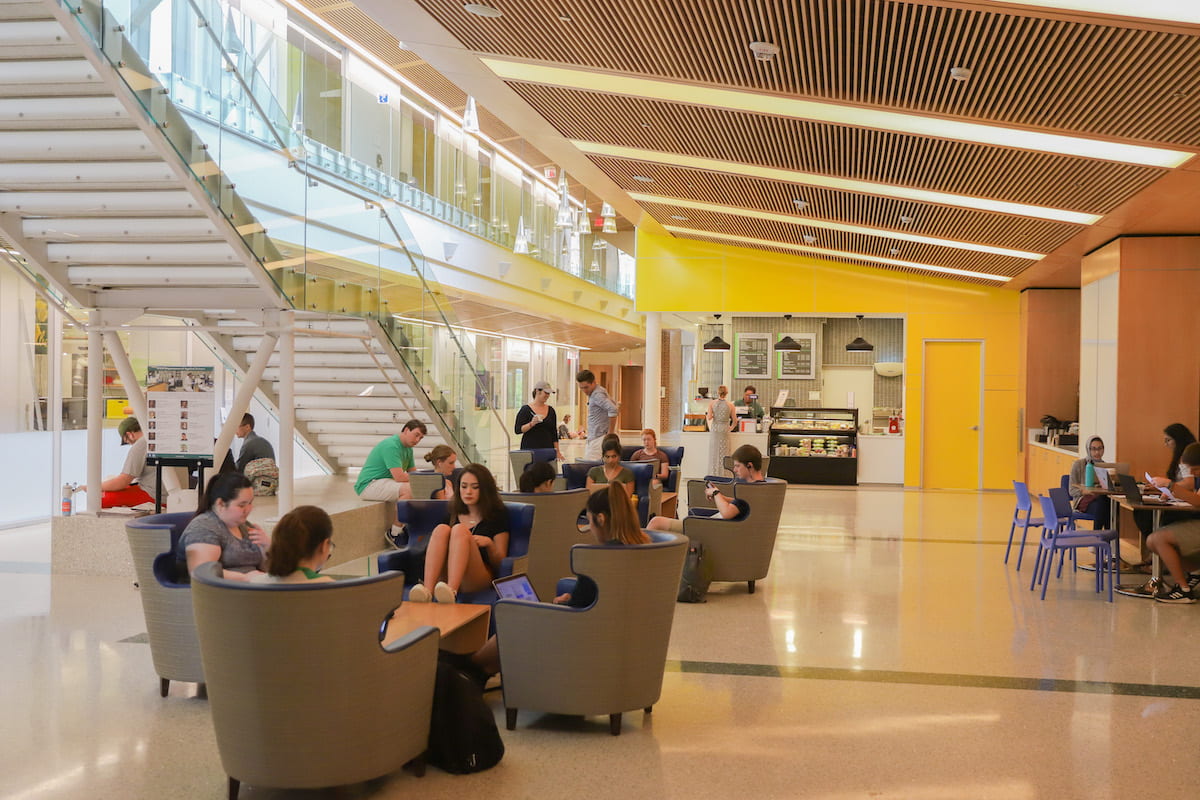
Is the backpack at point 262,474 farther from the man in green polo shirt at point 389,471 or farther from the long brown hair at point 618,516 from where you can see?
the long brown hair at point 618,516

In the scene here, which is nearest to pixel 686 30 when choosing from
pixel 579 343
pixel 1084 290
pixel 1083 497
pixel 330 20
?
pixel 1083 497

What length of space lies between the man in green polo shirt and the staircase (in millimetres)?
889

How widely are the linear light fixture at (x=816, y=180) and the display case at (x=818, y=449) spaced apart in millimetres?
6895

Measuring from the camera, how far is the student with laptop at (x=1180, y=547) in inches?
323

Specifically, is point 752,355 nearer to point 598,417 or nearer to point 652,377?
point 652,377

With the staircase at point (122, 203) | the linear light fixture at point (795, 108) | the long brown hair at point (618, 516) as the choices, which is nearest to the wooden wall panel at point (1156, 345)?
the linear light fixture at point (795, 108)

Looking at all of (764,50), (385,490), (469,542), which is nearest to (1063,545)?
(764,50)

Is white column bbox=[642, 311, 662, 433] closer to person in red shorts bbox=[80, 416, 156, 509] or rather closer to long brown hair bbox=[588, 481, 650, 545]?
person in red shorts bbox=[80, 416, 156, 509]

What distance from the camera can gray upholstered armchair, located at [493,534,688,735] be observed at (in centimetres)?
462

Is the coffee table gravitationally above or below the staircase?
below

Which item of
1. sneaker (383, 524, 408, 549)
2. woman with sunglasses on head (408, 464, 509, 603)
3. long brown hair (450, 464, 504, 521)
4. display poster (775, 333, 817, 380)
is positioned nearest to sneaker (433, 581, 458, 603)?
woman with sunglasses on head (408, 464, 509, 603)

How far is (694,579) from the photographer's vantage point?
7.92 metres

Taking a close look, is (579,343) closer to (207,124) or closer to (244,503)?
(207,124)

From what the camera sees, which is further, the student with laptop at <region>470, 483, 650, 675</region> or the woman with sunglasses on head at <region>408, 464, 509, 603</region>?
the woman with sunglasses on head at <region>408, 464, 509, 603</region>
